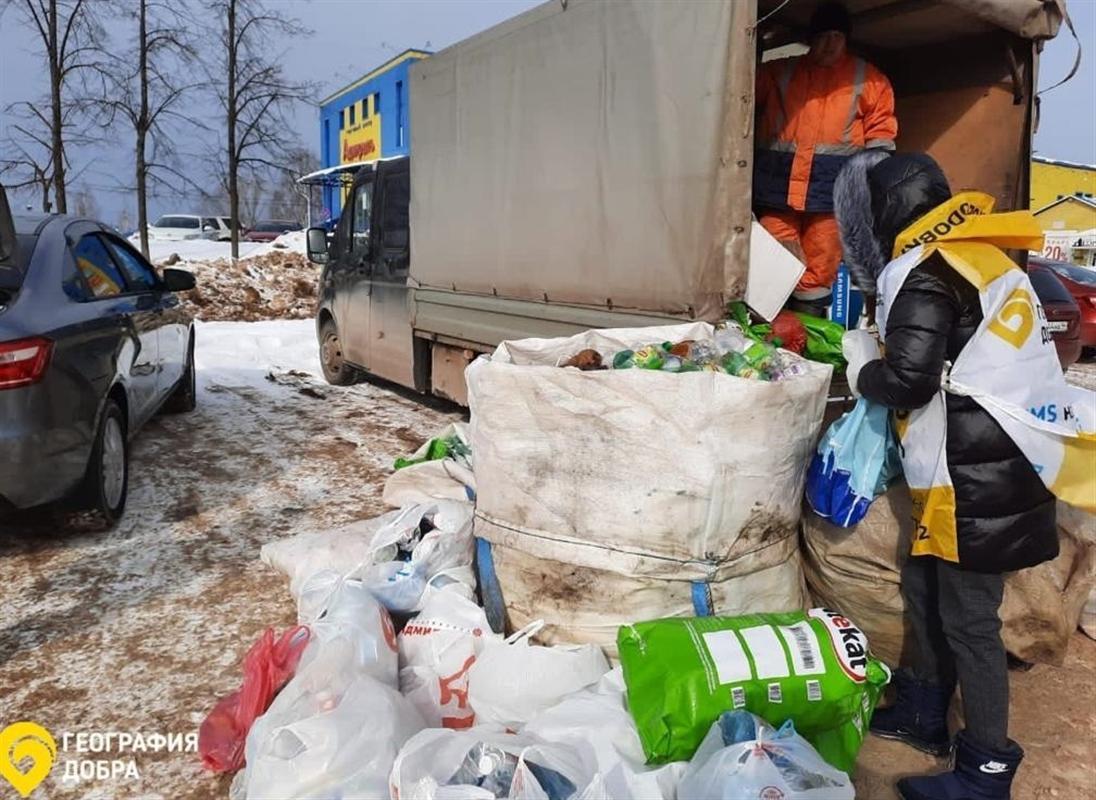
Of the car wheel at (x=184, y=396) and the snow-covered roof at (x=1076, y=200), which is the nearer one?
the car wheel at (x=184, y=396)

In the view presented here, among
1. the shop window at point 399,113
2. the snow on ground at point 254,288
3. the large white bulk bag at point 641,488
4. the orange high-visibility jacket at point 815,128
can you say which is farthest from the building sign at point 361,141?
the large white bulk bag at point 641,488

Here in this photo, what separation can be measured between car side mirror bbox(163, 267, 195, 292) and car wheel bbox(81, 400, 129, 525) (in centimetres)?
164

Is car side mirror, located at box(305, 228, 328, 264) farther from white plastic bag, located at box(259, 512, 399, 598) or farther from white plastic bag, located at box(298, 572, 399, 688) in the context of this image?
white plastic bag, located at box(298, 572, 399, 688)

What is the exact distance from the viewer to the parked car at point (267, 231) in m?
30.6

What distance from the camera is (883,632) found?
2.79 meters

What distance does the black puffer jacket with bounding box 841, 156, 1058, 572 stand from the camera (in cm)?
222

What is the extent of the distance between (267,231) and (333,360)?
1087 inches

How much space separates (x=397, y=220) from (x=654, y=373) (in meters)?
4.43

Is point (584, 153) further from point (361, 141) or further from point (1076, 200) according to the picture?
point (1076, 200)

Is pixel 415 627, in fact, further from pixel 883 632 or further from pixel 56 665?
pixel 883 632

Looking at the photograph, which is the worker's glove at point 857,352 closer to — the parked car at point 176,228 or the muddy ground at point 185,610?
the muddy ground at point 185,610

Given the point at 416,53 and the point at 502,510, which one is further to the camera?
the point at 416,53

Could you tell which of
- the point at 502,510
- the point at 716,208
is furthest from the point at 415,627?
the point at 716,208

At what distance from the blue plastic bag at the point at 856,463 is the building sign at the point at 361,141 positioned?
94.2 ft
